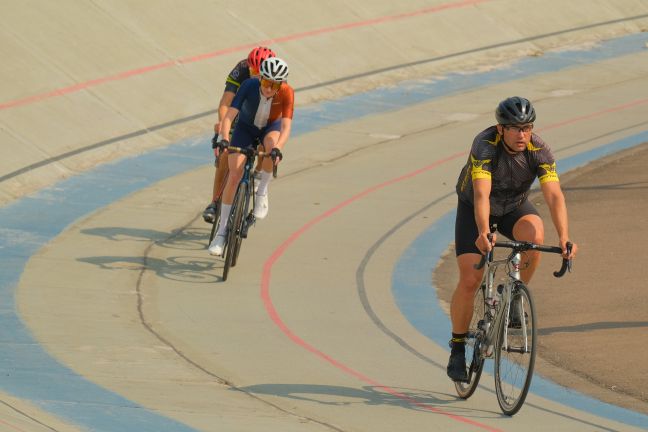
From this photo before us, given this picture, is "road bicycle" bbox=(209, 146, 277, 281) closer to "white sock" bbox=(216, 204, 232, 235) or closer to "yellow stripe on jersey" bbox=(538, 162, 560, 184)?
"white sock" bbox=(216, 204, 232, 235)

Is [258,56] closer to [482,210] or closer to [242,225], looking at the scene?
[242,225]

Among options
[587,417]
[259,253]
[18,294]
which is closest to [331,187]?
[259,253]

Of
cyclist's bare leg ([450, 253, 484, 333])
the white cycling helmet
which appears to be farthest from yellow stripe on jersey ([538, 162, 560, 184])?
the white cycling helmet

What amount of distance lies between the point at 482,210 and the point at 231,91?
4.58 m

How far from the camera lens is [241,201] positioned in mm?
10070

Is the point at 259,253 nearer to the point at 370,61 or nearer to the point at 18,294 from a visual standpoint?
the point at 18,294

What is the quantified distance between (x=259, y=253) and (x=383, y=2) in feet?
34.0

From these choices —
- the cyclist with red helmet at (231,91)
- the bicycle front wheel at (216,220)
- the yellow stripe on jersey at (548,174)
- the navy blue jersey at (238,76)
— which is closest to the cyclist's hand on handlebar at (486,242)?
the yellow stripe on jersey at (548,174)

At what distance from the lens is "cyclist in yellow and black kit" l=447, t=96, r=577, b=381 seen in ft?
22.9

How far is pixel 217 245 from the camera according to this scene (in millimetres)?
10109

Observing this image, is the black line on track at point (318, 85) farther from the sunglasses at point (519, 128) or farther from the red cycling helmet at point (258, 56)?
the sunglasses at point (519, 128)

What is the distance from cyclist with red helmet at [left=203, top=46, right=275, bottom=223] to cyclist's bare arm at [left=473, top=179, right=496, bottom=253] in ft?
12.9

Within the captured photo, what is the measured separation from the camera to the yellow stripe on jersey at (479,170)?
7.04 meters

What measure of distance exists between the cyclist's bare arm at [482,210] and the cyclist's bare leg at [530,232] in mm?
360
